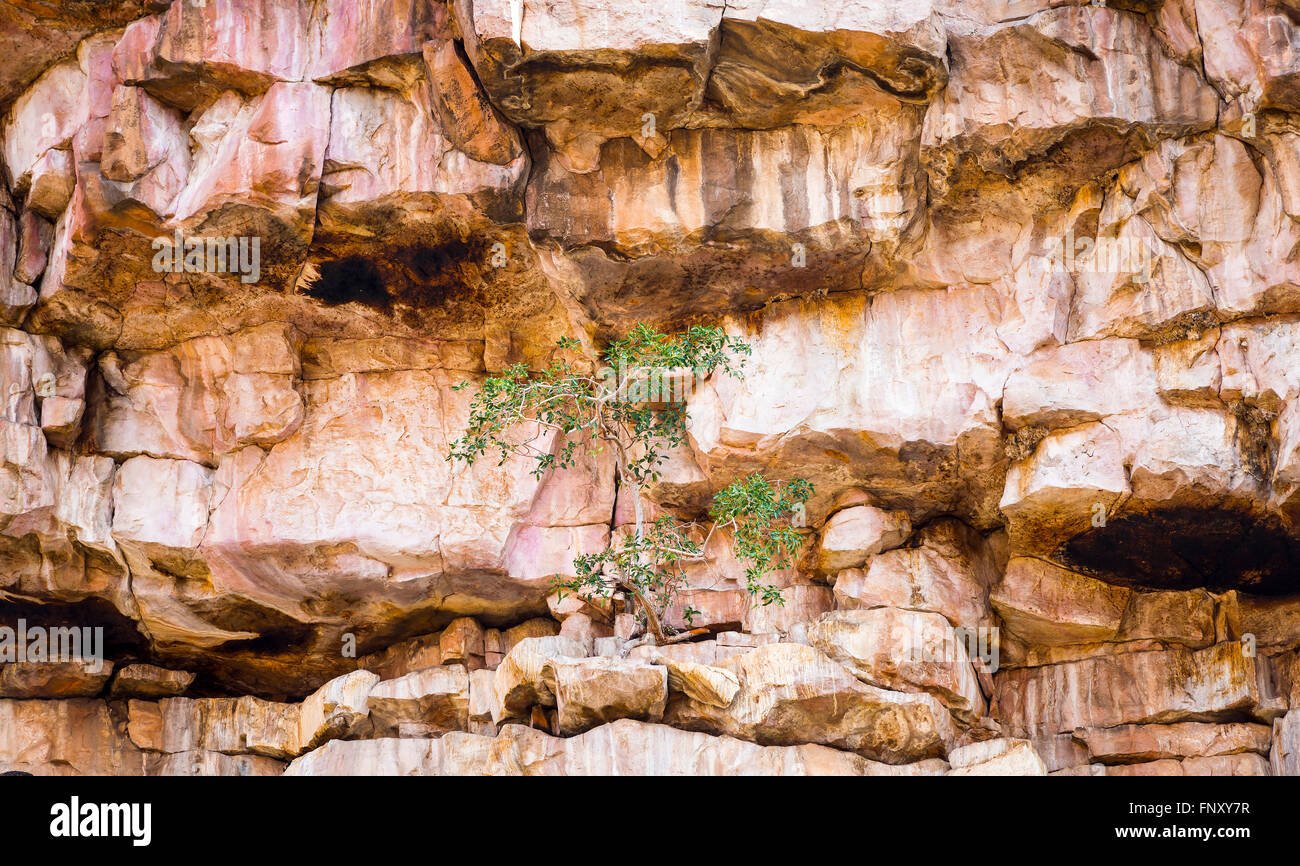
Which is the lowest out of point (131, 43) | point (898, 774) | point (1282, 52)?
point (898, 774)

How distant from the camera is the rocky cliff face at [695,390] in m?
17.3

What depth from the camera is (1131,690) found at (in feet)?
61.6

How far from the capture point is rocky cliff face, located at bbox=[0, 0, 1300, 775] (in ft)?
56.9

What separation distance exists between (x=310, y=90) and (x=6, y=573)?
7.41 meters

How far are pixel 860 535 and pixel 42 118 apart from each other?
1188cm

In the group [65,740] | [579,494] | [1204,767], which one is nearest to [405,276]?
[579,494]

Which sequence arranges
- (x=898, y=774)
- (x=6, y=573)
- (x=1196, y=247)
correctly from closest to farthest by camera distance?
(x=898, y=774) → (x=1196, y=247) → (x=6, y=573)

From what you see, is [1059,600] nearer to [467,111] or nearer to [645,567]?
[645,567]

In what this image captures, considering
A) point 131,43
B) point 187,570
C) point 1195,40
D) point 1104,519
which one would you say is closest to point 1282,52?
point 1195,40

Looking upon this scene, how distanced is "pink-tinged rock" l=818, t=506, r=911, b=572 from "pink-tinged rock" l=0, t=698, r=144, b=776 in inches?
392

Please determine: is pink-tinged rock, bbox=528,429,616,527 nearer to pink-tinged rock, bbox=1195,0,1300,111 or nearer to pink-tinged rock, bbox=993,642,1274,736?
pink-tinged rock, bbox=993,642,1274,736

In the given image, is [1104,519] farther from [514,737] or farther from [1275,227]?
[514,737]

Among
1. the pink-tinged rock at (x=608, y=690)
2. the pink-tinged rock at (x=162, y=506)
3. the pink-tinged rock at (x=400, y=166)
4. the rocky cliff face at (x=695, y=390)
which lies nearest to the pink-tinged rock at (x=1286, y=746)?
the rocky cliff face at (x=695, y=390)

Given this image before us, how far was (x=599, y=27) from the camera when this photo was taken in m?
17.3
